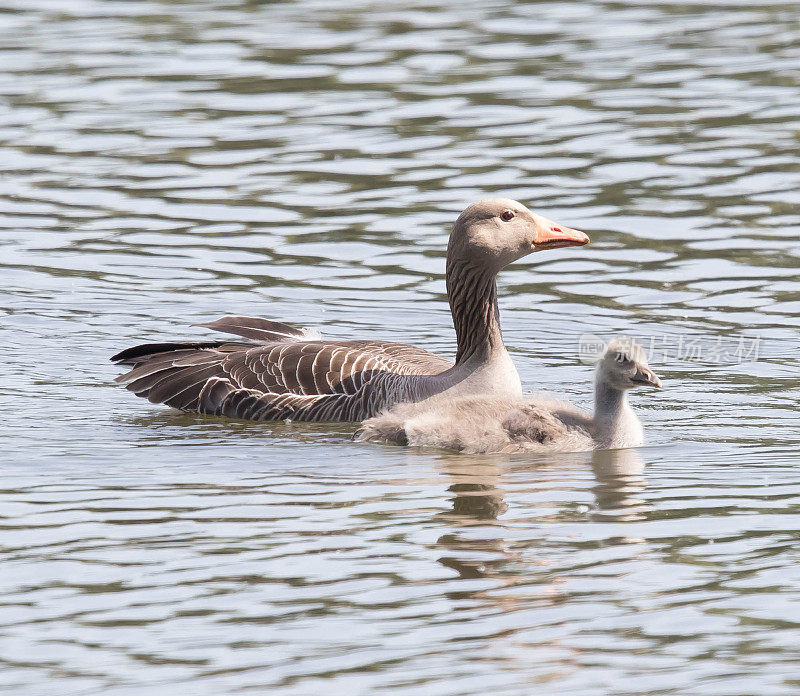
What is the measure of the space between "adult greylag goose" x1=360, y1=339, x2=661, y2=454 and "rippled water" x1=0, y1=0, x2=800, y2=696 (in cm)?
16

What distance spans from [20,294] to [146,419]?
355 cm

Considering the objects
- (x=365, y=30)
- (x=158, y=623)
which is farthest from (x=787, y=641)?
(x=365, y=30)

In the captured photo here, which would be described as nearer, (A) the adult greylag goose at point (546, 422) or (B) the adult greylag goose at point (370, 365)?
(A) the adult greylag goose at point (546, 422)

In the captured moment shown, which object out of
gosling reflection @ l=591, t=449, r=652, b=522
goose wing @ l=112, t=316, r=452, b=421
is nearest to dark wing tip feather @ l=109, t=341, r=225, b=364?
goose wing @ l=112, t=316, r=452, b=421

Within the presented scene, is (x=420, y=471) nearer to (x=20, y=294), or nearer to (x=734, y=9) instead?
(x=20, y=294)

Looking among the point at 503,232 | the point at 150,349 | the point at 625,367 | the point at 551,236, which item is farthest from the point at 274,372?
the point at 625,367

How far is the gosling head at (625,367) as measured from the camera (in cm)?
1109

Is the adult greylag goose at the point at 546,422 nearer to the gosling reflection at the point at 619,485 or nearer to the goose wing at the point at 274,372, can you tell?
the gosling reflection at the point at 619,485

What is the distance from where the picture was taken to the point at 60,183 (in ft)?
62.1

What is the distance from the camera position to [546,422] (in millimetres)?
11078

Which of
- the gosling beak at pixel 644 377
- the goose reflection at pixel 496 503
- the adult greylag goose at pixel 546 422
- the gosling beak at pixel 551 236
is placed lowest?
the goose reflection at pixel 496 503

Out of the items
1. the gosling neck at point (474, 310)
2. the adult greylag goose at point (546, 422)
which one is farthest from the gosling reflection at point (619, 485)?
the gosling neck at point (474, 310)

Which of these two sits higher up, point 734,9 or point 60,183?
point 734,9

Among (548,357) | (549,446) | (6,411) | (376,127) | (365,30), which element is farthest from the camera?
(365,30)
